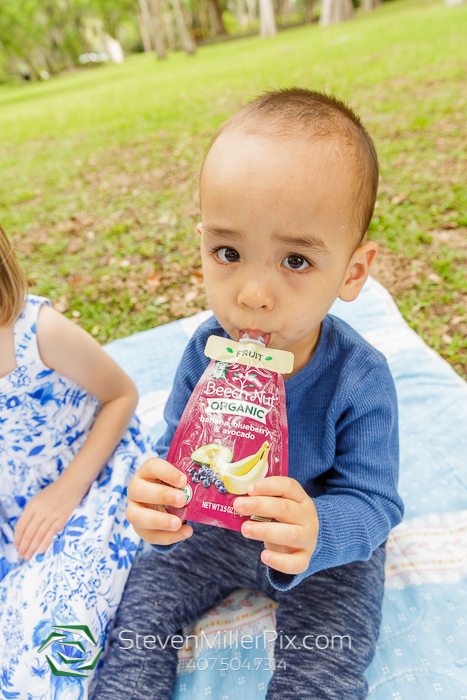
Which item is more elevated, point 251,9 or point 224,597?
point 251,9

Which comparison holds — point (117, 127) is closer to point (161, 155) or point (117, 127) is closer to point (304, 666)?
point (161, 155)

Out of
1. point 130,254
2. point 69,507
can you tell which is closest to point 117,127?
point 130,254

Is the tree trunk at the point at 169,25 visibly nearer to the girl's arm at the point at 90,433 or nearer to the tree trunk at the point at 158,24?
the tree trunk at the point at 158,24

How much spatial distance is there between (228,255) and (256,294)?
136mm

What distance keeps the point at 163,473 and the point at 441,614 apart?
1284 mm

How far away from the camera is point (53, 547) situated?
1.62m

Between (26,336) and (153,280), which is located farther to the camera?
(153,280)

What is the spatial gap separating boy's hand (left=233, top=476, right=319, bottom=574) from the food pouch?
0.05 metres

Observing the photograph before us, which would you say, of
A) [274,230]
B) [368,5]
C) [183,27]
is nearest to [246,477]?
[274,230]

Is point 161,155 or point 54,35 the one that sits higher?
point 54,35

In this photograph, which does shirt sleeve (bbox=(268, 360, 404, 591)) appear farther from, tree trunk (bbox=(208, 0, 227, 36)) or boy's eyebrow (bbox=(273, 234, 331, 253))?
tree trunk (bbox=(208, 0, 227, 36))

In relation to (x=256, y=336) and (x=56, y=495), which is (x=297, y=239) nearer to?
(x=256, y=336)

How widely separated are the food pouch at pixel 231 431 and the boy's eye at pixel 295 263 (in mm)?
211

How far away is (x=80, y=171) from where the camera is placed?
281 inches
